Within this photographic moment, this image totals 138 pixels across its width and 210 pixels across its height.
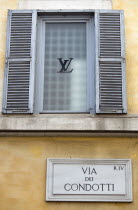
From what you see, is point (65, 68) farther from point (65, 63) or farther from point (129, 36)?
point (129, 36)

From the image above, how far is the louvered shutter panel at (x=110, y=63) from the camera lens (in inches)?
305

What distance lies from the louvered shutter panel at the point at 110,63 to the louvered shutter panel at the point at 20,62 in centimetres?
112

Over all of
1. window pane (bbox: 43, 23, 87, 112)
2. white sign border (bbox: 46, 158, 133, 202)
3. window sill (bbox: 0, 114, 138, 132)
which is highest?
window pane (bbox: 43, 23, 87, 112)

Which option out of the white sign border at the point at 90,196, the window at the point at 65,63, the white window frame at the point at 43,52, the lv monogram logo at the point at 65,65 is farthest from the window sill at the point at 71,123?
the lv monogram logo at the point at 65,65

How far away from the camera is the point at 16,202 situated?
7316mm

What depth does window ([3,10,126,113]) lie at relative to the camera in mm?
7844

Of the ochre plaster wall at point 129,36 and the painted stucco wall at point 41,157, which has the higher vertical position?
the ochre plaster wall at point 129,36

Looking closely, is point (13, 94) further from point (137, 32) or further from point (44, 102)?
point (137, 32)

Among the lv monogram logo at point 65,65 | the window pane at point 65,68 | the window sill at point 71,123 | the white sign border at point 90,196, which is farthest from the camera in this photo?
the lv monogram logo at point 65,65

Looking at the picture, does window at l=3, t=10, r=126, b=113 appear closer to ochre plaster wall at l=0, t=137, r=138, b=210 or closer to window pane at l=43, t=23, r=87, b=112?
window pane at l=43, t=23, r=87, b=112

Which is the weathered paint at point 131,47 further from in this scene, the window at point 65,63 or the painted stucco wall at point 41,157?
the window at point 65,63

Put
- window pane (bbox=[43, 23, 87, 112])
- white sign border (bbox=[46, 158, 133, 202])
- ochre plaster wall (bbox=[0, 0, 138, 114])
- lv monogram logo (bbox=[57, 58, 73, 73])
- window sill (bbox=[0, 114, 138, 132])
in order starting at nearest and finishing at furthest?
white sign border (bbox=[46, 158, 133, 202])
window sill (bbox=[0, 114, 138, 132])
ochre plaster wall (bbox=[0, 0, 138, 114])
window pane (bbox=[43, 23, 87, 112])
lv monogram logo (bbox=[57, 58, 73, 73])

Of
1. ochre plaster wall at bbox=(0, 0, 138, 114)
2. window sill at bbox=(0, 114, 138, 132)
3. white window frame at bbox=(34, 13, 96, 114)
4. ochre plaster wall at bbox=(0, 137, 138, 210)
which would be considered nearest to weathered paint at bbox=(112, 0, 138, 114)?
ochre plaster wall at bbox=(0, 0, 138, 114)

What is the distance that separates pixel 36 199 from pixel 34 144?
2.90 ft
